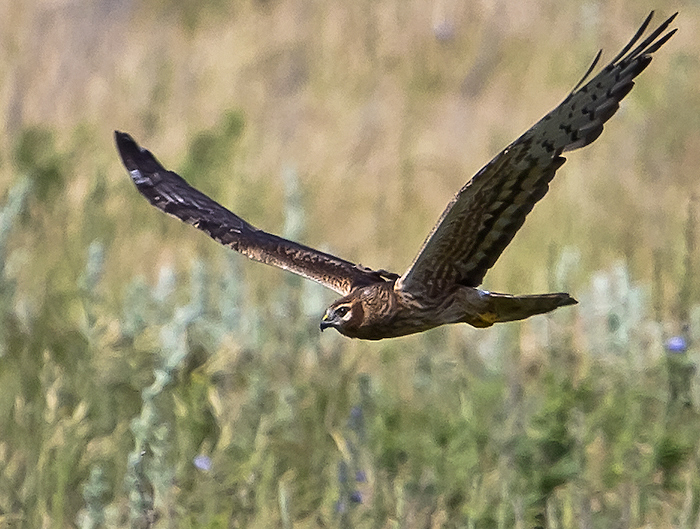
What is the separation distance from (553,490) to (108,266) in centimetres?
300

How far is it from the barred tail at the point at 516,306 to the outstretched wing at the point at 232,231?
453mm

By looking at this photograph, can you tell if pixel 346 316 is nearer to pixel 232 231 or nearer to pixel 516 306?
pixel 516 306

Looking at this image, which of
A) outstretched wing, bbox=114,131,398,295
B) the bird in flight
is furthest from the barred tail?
outstretched wing, bbox=114,131,398,295

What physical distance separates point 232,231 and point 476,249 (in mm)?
1093

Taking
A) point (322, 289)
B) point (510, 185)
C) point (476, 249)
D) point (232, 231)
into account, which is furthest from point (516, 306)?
point (322, 289)

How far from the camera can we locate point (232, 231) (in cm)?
462

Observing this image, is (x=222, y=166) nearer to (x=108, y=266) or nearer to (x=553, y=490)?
(x=108, y=266)

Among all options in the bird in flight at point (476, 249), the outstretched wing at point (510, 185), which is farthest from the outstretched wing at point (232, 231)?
the outstretched wing at point (510, 185)

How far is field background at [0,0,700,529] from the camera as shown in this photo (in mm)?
4051

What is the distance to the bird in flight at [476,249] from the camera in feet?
11.6

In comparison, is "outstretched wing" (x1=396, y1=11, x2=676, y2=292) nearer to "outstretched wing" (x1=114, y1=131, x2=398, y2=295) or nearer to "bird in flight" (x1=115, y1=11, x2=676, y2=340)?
"bird in flight" (x1=115, y1=11, x2=676, y2=340)

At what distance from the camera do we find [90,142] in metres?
7.74

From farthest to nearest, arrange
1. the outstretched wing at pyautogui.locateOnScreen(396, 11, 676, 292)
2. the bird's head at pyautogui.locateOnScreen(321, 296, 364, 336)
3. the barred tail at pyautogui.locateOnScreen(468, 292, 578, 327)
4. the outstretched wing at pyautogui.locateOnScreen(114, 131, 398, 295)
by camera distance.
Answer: the outstretched wing at pyautogui.locateOnScreen(114, 131, 398, 295) < the bird's head at pyautogui.locateOnScreen(321, 296, 364, 336) < the barred tail at pyautogui.locateOnScreen(468, 292, 578, 327) < the outstretched wing at pyautogui.locateOnScreen(396, 11, 676, 292)

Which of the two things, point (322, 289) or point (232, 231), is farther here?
point (322, 289)
